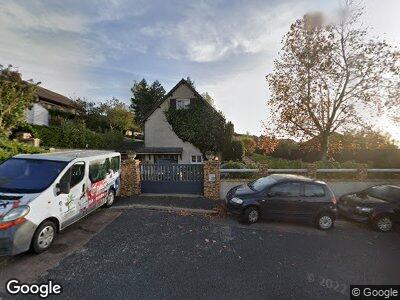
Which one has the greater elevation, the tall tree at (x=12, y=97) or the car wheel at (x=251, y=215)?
the tall tree at (x=12, y=97)

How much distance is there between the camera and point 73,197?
6.61 meters

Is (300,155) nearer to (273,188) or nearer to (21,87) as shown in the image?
(273,188)

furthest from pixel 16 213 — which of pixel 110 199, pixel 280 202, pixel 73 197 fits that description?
pixel 280 202

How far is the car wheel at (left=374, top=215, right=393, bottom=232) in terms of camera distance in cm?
846

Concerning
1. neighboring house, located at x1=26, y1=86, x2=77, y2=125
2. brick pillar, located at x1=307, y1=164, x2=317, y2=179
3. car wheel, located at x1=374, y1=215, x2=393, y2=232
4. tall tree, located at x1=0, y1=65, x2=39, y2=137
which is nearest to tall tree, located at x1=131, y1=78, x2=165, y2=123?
neighboring house, located at x1=26, y1=86, x2=77, y2=125

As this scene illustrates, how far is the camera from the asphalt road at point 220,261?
4.71 metres

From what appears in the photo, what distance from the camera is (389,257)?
21.5ft

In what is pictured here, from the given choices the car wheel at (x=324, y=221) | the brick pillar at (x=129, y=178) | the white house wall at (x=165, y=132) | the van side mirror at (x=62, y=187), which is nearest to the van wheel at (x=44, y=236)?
the van side mirror at (x=62, y=187)

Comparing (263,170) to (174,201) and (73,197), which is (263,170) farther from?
(73,197)

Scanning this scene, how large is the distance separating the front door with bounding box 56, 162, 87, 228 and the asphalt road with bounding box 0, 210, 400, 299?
853mm

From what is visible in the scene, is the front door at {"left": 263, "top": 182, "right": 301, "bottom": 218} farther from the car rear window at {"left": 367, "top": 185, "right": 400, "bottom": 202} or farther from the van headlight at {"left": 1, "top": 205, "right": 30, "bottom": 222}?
the van headlight at {"left": 1, "top": 205, "right": 30, "bottom": 222}

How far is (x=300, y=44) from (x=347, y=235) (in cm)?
1227

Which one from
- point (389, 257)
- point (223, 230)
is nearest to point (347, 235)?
point (389, 257)
